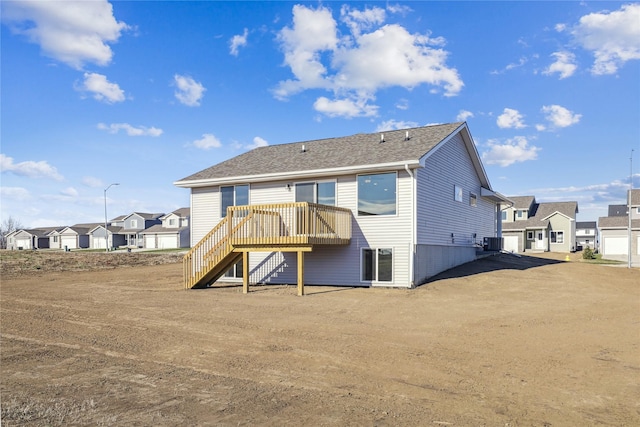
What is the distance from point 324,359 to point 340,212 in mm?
10318

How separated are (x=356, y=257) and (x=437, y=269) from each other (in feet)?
12.9

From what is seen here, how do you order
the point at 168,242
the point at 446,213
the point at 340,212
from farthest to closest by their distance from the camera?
the point at 168,242 → the point at 446,213 → the point at 340,212

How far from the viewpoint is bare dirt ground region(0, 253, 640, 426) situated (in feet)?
18.5

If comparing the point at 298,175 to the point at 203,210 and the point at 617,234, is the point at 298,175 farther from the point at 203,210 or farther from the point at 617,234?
the point at 617,234

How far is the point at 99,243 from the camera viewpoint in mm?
80938

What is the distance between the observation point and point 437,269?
66.1 ft

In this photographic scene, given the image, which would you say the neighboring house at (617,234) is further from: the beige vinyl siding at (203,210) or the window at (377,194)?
the beige vinyl siding at (203,210)

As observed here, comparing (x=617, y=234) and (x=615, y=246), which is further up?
(x=617, y=234)

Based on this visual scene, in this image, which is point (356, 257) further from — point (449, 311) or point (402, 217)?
point (449, 311)

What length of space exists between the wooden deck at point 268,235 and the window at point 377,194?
808 mm

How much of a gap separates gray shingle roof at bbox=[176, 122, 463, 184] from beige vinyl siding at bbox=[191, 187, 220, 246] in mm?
763

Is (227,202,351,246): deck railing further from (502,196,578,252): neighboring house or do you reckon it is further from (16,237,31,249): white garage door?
(16,237,31,249): white garage door

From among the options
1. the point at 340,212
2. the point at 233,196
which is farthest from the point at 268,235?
the point at 233,196

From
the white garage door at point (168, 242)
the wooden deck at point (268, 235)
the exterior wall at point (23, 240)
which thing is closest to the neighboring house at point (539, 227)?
the wooden deck at point (268, 235)
